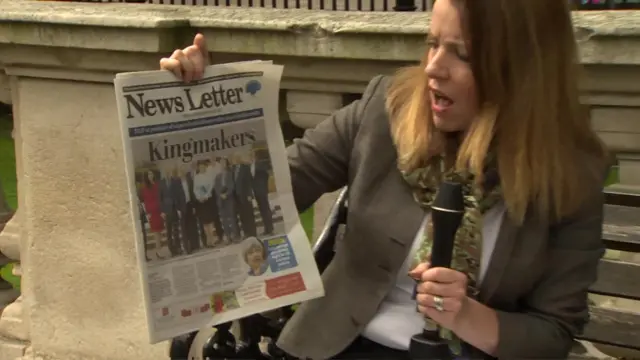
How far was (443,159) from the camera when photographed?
1902mm

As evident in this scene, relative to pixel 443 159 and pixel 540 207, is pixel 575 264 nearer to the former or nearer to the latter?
pixel 540 207

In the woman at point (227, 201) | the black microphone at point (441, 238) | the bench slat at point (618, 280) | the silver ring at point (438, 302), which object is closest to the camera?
the black microphone at point (441, 238)

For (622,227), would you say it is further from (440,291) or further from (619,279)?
(440,291)


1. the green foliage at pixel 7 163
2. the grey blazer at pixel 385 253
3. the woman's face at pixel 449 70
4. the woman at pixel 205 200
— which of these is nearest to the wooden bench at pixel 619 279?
the grey blazer at pixel 385 253

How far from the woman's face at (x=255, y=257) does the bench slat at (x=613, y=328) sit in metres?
0.77

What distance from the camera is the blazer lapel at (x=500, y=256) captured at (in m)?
1.86

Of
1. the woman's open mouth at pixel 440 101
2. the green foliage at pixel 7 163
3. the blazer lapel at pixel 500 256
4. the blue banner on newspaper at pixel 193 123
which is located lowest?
the green foliage at pixel 7 163

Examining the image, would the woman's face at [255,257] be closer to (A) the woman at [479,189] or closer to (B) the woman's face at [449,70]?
(A) the woman at [479,189]

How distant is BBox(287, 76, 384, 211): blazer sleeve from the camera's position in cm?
203

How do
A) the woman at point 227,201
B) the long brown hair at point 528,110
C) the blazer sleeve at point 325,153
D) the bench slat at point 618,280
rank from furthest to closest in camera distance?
1. the bench slat at point 618,280
2. the blazer sleeve at point 325,153
3. the woman at point 227,201
4. the long brown hair at point 528,110

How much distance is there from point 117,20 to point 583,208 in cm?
135

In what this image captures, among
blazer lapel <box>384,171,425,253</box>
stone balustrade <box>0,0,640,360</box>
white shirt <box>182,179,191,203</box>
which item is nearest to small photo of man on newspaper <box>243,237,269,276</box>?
white shirt <box>182,179,191,203</box>

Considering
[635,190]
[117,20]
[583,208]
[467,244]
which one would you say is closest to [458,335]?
[467,244]

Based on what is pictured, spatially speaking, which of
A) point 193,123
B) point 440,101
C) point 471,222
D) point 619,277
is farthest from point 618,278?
point 193,123
